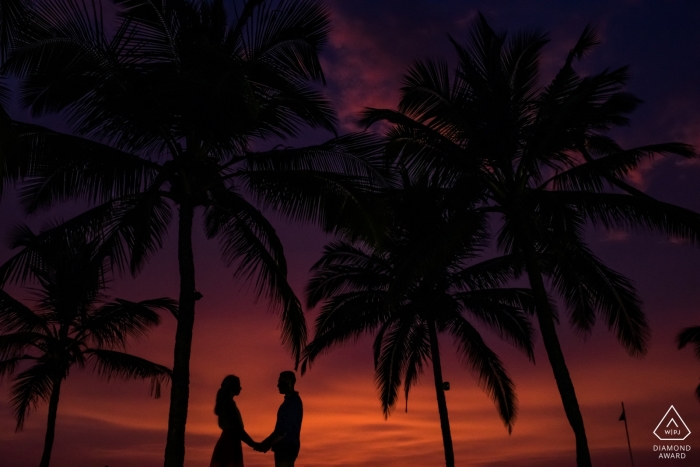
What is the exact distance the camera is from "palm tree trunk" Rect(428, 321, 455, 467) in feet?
69.9

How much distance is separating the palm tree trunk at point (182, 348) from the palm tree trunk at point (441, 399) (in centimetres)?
1120

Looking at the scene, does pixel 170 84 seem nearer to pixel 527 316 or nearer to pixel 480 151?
pixel 480 151

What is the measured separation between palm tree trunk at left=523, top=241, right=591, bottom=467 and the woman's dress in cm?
775

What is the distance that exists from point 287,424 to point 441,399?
48.0 ft

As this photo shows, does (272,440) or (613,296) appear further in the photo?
(613,296)

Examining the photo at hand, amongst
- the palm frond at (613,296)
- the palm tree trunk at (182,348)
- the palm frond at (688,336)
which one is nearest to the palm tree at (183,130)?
the palm tree trunk at (182,348)

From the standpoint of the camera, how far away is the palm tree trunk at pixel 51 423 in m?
20.4

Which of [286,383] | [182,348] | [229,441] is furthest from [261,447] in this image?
[182,348]

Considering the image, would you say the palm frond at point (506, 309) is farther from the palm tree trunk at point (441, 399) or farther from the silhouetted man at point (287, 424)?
the silhouetted man at point (287, 424)

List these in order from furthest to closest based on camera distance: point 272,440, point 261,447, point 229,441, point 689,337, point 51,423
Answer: point 689,337, point 51,423, point 229,441, point 261,447, point 272,440

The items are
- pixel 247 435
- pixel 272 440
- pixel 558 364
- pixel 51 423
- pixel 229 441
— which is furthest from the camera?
pixel 51 423

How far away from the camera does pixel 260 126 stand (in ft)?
45.8

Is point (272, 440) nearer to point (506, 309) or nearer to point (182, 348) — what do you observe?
point (182, 348)

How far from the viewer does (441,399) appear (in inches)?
859
